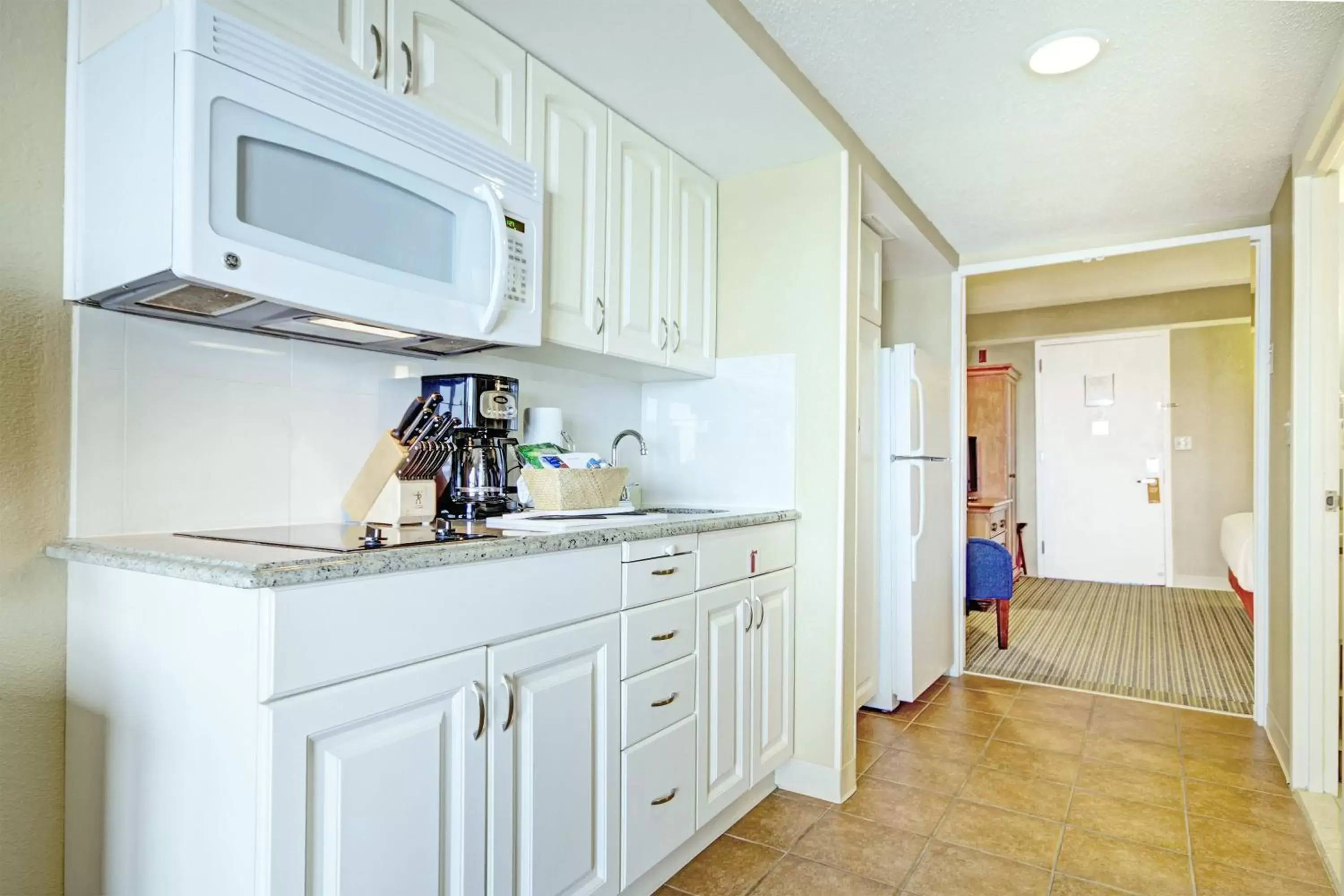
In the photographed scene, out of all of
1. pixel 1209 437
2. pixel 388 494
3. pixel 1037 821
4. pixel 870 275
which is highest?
pixel 870 275

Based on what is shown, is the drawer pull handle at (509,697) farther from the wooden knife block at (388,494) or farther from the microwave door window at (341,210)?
the microwave door window at (341,210)

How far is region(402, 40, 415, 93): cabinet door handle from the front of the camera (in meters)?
1.50

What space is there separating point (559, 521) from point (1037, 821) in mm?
1718

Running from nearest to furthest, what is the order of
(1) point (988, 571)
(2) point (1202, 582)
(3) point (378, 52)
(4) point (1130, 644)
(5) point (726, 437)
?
1. (3) point (378, 52)
2. (5) point (726, 437)
3. (1) point (988, 571)
4. (4) point (1130, 644)
5. (2) point (1202, 582)

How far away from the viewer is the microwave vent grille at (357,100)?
1168 mm

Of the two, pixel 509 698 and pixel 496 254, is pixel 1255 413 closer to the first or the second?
pixel 496 254

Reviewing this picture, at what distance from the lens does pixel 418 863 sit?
3.91 feet

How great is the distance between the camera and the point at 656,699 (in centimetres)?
178

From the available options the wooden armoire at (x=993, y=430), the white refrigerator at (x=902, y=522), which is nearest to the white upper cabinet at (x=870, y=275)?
the white refrigerator at (x=902, y=522)

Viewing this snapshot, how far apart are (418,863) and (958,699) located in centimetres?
281

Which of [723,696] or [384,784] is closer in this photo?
[384,784]

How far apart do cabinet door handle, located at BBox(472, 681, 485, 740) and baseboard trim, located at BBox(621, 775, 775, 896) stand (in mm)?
678

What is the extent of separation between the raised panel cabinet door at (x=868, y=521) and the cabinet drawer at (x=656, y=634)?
1207 mm

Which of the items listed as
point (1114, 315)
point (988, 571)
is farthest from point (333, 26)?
point (1114, 315)
